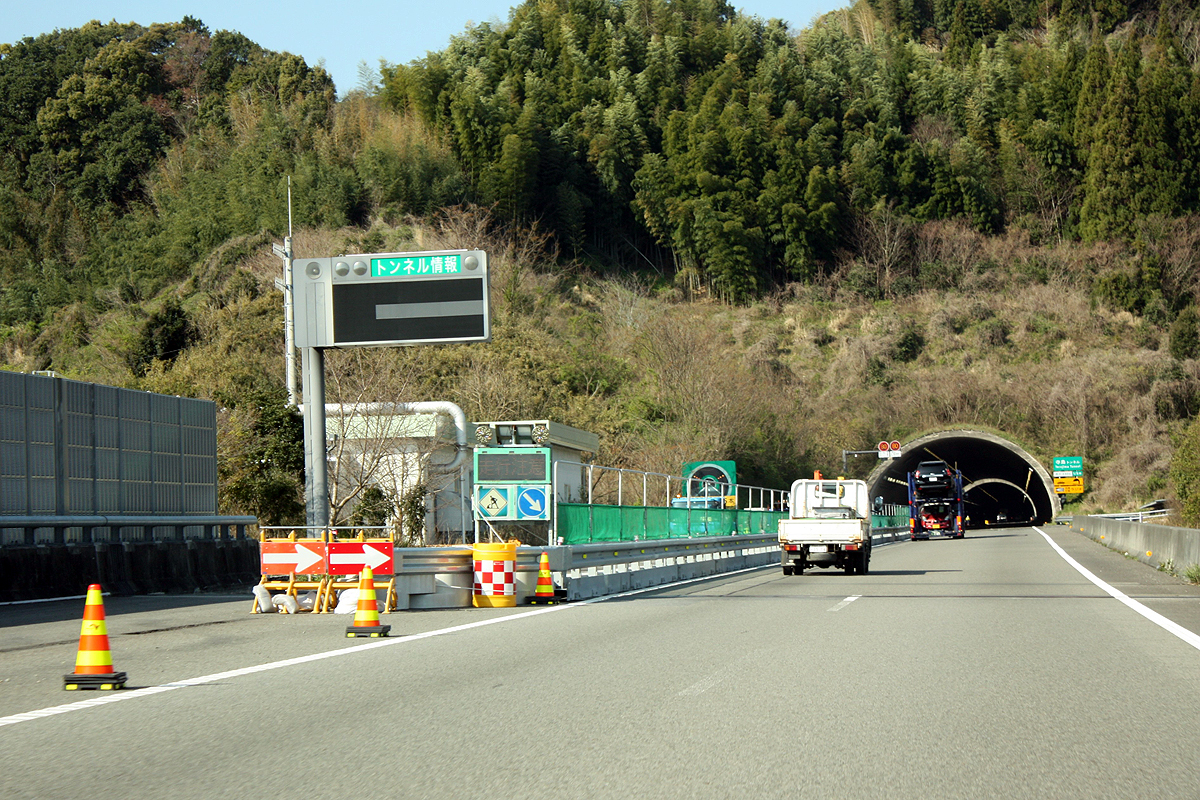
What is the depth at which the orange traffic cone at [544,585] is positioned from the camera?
56.8 feet

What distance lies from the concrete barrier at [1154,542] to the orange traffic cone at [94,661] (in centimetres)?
1965

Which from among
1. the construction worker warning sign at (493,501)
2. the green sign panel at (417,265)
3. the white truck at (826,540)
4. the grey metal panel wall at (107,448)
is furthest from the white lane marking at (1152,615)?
the grey metal panel wall at (107,448)

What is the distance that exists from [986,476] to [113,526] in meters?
82.9

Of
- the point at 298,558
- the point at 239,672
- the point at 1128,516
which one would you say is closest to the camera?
the point at 239,672

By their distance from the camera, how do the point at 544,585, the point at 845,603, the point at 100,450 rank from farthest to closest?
the point at 100,450 → the point at 544,585 → the point at 845,603

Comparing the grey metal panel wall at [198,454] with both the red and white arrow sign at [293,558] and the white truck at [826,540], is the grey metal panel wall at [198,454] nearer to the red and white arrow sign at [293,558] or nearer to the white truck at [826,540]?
the red and white arrow sign at [293,558]

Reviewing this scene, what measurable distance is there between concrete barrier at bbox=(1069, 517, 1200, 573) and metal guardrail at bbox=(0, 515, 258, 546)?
1865 cm

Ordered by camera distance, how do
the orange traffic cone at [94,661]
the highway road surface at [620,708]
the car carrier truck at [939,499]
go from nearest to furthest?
the highway road surface at [620,708] → the orange traffic cone at [94,661] → the car carrier truck at [939,499]

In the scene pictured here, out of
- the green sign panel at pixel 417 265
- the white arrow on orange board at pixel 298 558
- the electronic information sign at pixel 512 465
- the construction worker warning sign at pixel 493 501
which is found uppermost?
the green sign panel at pixel 417 265

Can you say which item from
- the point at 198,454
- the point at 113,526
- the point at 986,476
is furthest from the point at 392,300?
the point at 986,476

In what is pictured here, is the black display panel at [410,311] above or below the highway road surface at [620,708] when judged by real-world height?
above

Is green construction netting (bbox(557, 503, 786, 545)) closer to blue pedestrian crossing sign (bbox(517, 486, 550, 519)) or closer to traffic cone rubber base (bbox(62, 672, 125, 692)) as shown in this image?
blue pedestrian crossing sign (bbox(517, 486, 550, 519))

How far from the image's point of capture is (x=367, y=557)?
15820mm

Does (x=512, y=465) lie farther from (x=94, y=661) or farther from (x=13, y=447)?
(x=94, y=661)
